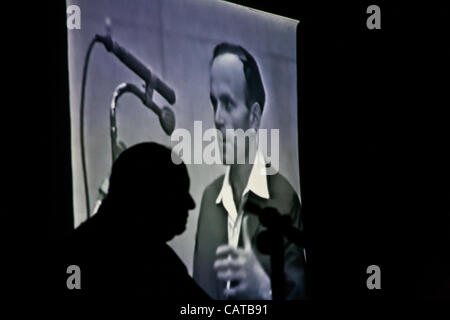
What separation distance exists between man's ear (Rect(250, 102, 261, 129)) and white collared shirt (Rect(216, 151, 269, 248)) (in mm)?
144

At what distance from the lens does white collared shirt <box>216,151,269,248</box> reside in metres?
3.15

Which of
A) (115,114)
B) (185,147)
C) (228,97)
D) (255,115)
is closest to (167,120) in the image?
(185,147)

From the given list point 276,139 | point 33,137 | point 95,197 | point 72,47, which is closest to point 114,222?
point 95,197

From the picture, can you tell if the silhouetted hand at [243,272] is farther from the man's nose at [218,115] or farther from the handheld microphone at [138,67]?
the handheld microphone at [138,67]

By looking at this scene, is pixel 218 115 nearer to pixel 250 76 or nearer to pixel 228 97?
pixel 228 97

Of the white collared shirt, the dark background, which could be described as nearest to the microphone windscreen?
the white collared shirt

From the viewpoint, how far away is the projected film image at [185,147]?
280 cm

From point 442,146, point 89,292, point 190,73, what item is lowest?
point 89,292

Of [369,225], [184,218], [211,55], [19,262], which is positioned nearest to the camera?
[19,262]

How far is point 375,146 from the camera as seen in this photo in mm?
3770

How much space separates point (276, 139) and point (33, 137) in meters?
1.22

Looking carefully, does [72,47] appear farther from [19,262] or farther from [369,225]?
[369,225]

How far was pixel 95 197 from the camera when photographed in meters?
2.78

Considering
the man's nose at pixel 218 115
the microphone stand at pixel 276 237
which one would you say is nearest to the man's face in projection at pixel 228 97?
the man's nose at pixel 218 115
